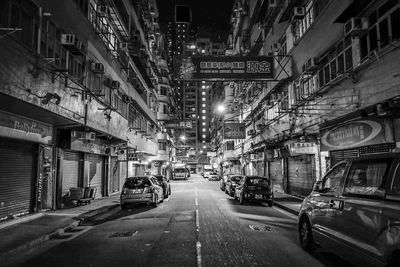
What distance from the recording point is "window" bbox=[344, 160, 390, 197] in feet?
17.8

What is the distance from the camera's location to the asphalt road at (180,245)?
284 inches

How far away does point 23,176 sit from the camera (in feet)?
45.5

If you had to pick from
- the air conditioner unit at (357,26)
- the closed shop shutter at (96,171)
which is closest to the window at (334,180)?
the air conditioner unit at (357,26)

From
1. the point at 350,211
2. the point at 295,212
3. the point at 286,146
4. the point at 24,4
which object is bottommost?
the point at 295,212

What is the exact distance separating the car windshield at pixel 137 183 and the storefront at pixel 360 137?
908cm

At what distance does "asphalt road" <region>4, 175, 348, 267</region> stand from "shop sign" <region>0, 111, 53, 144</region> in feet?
13.4

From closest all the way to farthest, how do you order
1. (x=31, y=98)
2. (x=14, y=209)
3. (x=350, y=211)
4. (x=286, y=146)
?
(x=350, y=211)
(x=31, y=98)
(x=14, y=209)
(x=286, y=146)

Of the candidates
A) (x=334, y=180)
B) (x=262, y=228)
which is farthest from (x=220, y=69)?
(x=334, y=180)

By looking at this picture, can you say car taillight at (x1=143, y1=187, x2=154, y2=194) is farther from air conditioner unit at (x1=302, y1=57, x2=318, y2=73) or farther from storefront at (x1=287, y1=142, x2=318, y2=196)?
air conditioner unit at (x1=302, y1=57, x2=318, y2=73)

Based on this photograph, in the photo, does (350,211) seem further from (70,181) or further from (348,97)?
(70,181)

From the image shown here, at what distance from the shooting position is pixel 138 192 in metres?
17.8

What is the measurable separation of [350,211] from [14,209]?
1200 centimetres

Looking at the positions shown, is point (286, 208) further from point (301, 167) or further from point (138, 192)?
point (138, 192)

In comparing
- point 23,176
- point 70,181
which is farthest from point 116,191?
point 23,176
